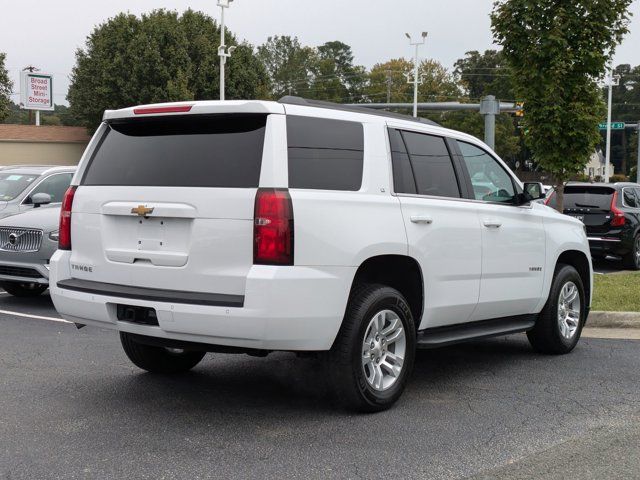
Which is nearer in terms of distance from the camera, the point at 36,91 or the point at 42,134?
the point at 42,134

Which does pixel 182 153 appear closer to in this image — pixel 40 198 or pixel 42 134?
pixel 40 198

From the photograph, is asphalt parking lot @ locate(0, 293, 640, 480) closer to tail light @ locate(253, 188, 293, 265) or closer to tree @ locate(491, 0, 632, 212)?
tail light @ locate(253, 188, 293, 265)

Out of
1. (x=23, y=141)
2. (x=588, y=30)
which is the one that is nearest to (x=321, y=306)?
(x=588, y=30)

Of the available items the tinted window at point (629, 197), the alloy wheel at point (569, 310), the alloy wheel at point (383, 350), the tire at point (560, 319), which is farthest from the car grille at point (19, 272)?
the tinted window at point (629, 197)

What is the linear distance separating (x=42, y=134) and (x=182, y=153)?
48838 millimetres

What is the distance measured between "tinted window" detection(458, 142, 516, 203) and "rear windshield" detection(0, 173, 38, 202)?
24.0 ft

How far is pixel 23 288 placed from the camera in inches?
436

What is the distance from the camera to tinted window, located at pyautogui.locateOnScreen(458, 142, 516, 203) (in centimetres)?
662

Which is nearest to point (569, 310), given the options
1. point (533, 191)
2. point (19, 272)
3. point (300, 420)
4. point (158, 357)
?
point (533, 191)

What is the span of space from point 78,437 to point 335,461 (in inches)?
61.4

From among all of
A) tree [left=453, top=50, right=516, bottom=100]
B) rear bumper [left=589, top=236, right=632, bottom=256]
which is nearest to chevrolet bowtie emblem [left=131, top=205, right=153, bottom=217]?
rear bumper [left=589, top=236, right=632, bottom=256]

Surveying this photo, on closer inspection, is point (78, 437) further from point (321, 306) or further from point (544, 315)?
point (544, 315)

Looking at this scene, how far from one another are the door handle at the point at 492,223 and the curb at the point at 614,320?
10.5 feet

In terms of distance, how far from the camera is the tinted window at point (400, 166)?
5.67 m
